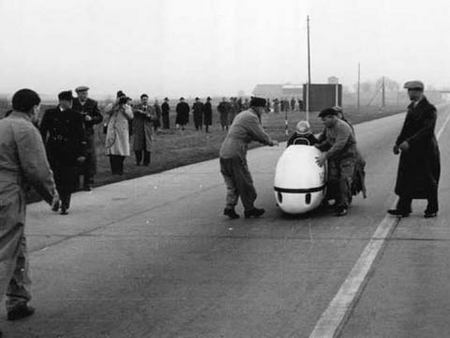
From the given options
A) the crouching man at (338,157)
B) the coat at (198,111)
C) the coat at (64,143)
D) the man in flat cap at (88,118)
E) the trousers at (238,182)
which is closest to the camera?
the trousers at (238,182)

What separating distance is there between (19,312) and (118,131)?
10824 millimetres

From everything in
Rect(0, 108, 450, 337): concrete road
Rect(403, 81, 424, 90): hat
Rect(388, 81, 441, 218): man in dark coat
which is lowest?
Rect(0, 108, 450, 337): concrete road

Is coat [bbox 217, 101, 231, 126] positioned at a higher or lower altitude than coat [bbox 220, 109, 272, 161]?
lower

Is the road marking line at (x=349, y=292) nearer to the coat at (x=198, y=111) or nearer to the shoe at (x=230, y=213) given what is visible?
the shoe at (x=230, y=213)

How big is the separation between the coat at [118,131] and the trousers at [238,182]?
20.3 ft

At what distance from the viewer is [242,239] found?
8.97 meters

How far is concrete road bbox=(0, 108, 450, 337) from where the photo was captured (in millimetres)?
5547

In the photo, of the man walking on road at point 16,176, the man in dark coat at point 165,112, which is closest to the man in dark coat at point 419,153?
the man walking on road at point 16,176

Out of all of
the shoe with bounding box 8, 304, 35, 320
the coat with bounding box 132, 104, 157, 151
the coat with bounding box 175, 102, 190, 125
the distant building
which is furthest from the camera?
the distant building

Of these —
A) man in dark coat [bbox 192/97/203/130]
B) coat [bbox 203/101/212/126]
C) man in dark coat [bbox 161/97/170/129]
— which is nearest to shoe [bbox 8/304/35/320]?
coat [bbox 203/101/212/126]

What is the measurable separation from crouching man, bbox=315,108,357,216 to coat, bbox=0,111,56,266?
5.67 m

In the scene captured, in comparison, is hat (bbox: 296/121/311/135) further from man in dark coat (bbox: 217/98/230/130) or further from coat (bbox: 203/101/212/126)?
man in dark coat (bbox: 217/98/230/130)

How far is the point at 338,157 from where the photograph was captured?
1077 centimetres

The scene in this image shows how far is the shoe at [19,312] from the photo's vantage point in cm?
576
